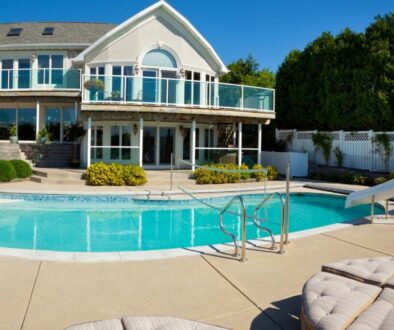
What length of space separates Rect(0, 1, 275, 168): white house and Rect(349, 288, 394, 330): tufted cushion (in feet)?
53.9

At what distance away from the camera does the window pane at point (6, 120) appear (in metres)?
27.2

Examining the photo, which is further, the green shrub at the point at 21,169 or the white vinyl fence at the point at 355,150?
the white vinyl fence at the point at 355,150

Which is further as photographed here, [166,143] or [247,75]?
[247,75]

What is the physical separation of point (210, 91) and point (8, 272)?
52.7 feet

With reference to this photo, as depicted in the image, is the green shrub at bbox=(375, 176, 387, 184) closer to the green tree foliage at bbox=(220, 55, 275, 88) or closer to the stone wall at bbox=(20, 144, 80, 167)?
the stone wall at bbox=(20, 144, 80, 167)

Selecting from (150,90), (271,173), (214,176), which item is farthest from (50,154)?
(271,173)

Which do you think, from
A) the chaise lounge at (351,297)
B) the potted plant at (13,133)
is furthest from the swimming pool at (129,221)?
the potted plant at (13,133)

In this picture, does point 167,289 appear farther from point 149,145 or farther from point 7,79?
point 7,79

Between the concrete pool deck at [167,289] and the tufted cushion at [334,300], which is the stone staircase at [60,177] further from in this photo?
the tufted cushion at [334,300]

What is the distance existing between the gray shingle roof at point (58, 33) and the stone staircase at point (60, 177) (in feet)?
37.1

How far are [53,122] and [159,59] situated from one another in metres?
9.76

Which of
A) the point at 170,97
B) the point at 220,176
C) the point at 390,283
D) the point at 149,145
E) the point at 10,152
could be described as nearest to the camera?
the point at 390,283

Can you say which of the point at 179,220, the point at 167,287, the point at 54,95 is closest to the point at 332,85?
the point at 179,220

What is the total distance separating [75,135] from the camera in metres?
24.1
